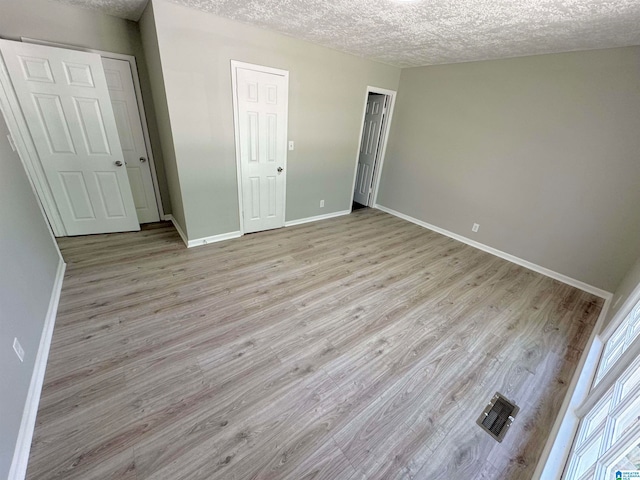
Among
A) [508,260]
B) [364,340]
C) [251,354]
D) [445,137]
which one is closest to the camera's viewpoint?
[251,354]

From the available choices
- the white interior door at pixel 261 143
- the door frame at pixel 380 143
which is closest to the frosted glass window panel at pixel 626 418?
the white interior door at pixel 261 143

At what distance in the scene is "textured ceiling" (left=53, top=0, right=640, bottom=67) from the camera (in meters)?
1.81

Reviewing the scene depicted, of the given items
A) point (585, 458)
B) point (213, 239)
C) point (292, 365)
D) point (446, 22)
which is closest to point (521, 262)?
point (585, 458)

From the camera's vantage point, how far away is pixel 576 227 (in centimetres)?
289

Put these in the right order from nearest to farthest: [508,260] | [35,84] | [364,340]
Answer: [364,340] < [35,84] < [508,260]

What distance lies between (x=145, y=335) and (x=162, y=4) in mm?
2778

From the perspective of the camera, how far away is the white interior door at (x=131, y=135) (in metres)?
2.93

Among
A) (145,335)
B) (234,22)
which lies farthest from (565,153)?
(145,335)

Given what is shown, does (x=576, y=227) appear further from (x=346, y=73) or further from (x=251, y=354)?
(x=251, y=354)

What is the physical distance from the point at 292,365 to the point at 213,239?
6.94ft

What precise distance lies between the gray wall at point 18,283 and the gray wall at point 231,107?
3.86 feet

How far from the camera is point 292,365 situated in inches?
69.3

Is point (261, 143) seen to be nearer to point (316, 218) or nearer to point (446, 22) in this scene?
point (316, 218)

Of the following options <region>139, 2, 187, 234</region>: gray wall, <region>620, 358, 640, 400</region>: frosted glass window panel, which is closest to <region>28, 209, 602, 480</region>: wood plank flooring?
<region>620, 358, 640, 400</region>: frosted glass window panel
